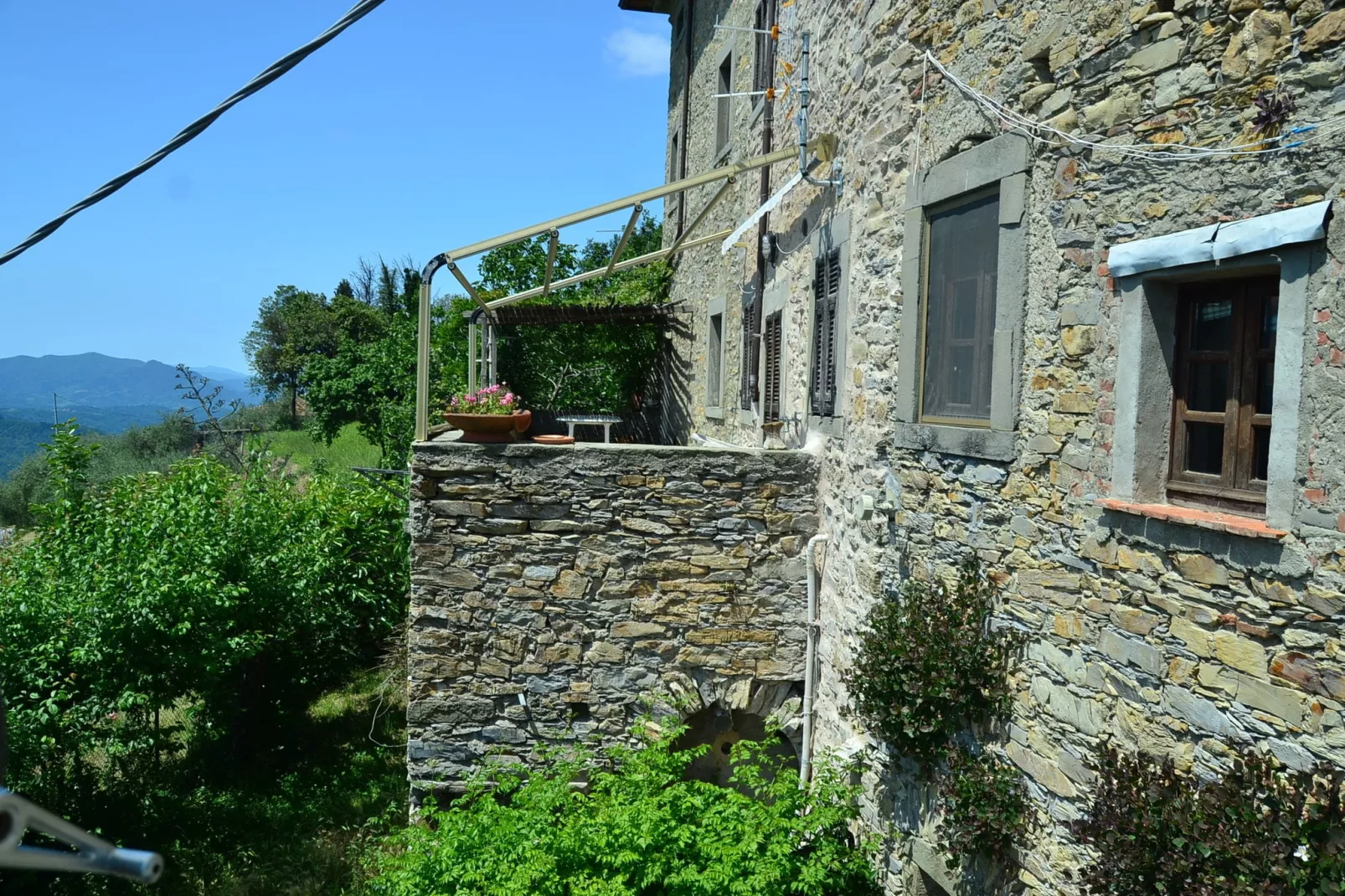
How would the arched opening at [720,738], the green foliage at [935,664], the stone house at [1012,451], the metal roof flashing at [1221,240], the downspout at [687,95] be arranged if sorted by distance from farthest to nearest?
1. the downspout at [687,95]
2. the arched opening at [720,738]
3. the green foliage at [935,664]
4. the stone house at [1012,451]
5. the metal roof flashing at [1221,240]

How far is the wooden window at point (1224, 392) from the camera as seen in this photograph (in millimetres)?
3324

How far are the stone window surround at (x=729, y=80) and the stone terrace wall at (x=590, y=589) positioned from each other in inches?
204

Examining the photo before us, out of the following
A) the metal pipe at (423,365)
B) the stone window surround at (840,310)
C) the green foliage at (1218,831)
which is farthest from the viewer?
the metal pipe at (423,365)

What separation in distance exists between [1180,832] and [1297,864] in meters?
0.40

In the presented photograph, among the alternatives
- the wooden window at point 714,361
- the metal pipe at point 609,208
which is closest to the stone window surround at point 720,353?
the wooden window at point 714,361

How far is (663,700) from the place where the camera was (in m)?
7.38

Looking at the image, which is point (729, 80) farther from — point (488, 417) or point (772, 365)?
point (488, 417)

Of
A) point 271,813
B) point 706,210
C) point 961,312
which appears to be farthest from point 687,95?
point 271,813

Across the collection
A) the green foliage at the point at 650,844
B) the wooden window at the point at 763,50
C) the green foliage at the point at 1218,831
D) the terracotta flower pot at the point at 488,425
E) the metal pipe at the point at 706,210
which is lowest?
the green foliage at the point at 650,844

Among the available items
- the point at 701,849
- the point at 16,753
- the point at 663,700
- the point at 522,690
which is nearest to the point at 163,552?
the point at 16,753

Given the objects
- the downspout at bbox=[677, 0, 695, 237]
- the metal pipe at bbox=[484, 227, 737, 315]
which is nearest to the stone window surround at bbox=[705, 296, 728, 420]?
the metal pipe at bbox=[484, 227, 737, 315]

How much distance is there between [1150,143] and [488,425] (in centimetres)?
502

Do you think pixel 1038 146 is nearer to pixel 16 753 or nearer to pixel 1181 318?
pixel 1181 318

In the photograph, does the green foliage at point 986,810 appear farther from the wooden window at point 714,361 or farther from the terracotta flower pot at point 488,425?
the wooden window at point 714,361
